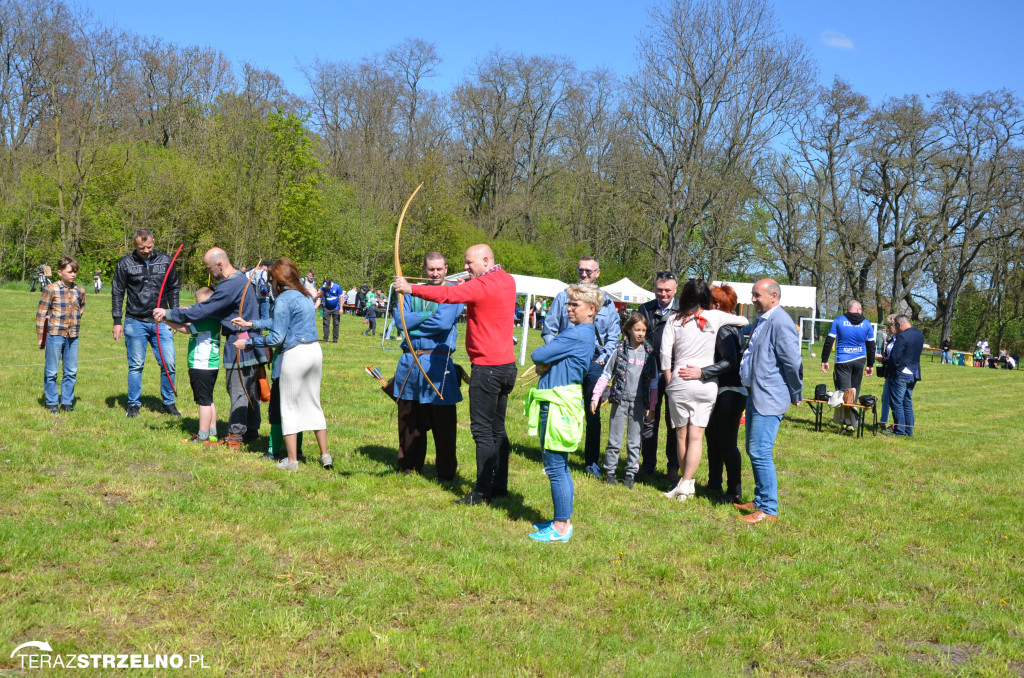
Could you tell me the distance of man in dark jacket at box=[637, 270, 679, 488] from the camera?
710 cm

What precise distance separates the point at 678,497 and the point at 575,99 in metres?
43.7

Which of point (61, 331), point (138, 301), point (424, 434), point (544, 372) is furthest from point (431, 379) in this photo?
point (61, 331)

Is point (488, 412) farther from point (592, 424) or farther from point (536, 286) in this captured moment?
point (536, 286)

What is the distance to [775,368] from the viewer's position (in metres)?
6.09

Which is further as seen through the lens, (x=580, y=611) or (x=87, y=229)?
(x=87, y=229)

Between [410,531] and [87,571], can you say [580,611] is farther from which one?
[87,571]

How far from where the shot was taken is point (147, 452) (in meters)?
7.02

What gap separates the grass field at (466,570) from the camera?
12.4ft


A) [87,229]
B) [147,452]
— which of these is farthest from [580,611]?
[87,229]

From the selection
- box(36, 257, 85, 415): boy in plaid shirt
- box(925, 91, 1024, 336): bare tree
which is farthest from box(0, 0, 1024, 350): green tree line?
box(36, 257, 85, 415): boy in plaid shirt

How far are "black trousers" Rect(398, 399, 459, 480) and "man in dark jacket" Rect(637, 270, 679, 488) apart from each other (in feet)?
6.14

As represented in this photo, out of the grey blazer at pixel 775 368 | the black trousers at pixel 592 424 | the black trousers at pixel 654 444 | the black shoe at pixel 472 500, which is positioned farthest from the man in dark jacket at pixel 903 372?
the black shoe at pixel 472 500

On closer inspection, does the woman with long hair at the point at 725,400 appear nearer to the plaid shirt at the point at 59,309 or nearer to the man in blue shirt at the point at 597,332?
the man in blue shirt at the point at 597,332

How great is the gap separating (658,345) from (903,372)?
6.14 metres
